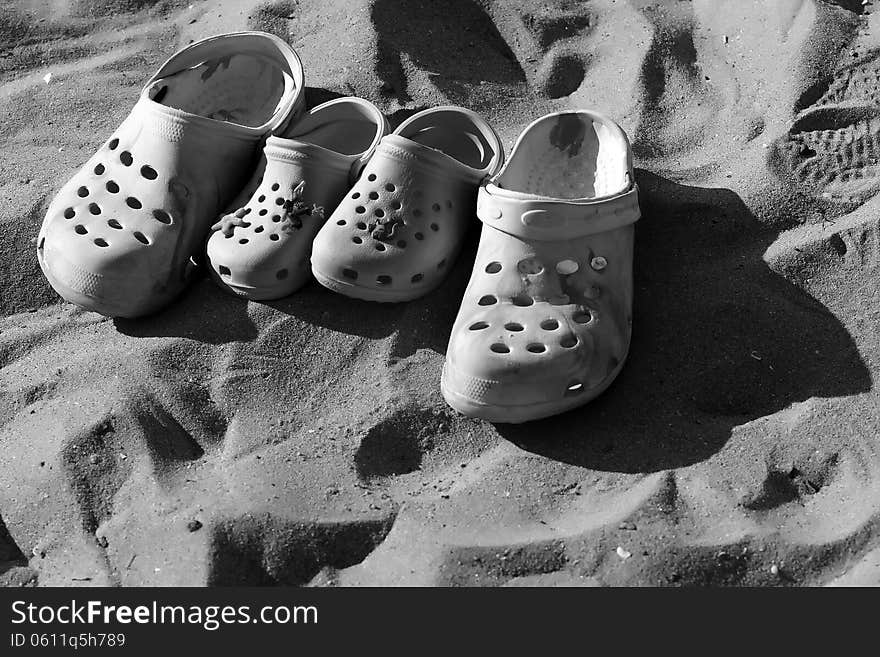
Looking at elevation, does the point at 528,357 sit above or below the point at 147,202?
below

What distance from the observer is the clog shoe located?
2.76 metres

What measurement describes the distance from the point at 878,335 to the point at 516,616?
117 cm

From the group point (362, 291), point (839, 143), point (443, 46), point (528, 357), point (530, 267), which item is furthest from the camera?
point (443, 46)

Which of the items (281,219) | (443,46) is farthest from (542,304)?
(443,46)

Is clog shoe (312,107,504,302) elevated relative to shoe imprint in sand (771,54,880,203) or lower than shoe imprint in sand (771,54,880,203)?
elevated

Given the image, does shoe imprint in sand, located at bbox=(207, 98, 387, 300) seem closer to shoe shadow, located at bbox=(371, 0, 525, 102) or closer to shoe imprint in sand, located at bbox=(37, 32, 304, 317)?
shoe imprint in sand, located at bbox=(37, 32, 304, 317)

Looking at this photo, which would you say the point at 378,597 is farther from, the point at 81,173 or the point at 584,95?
the point at 584,95

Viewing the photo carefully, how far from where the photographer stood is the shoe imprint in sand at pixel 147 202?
2.79m

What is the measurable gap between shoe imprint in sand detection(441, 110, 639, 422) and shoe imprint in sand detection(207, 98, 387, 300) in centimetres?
41

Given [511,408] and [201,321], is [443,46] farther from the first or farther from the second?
[511,408]

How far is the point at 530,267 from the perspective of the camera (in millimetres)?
2676

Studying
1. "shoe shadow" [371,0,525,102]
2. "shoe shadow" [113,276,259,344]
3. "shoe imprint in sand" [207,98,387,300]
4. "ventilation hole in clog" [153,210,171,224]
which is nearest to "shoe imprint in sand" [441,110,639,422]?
"shoe imprint in sand" [207,98,387,300]

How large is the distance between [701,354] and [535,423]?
45 cm

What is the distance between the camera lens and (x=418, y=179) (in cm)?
285
